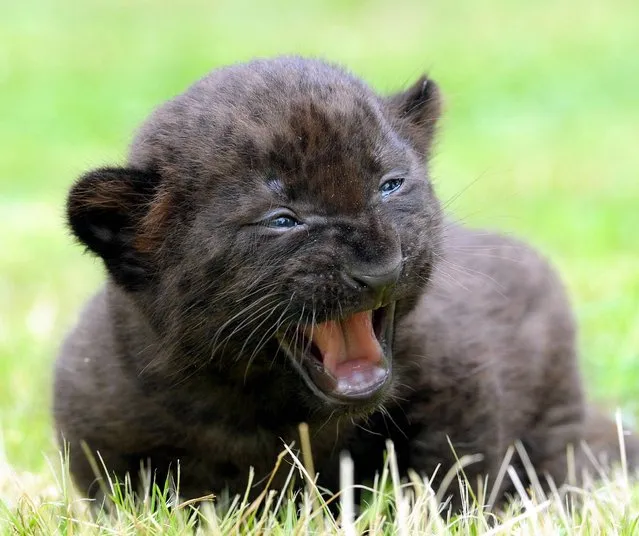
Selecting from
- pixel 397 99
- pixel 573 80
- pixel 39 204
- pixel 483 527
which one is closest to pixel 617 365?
pixel 397 99

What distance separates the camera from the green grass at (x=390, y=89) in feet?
22.4

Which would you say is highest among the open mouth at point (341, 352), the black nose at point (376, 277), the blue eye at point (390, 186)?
the blue eye at point (390, 186)

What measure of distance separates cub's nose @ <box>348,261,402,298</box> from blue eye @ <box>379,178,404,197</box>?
38 cm

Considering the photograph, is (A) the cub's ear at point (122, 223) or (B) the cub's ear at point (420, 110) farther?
(B) the cub's ear at point (420, 110)

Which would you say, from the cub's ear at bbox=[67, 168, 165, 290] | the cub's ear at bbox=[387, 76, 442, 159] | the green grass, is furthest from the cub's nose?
the green grass

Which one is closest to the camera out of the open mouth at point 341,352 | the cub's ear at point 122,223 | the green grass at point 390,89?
the open mouth at point 341,352

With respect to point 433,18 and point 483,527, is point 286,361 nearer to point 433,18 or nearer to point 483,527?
point 483,527

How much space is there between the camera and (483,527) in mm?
3457

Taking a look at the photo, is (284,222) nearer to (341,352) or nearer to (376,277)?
(376,277)

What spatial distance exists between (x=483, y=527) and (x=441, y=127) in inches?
70.2

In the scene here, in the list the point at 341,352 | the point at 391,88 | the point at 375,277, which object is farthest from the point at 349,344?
the point at 391,88

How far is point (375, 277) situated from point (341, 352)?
18.1 inches

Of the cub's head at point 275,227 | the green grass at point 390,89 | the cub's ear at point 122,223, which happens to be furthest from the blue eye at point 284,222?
the green grass at point 390,89

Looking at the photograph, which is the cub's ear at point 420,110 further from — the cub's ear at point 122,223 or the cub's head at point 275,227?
the cub's ear at point 122,223
